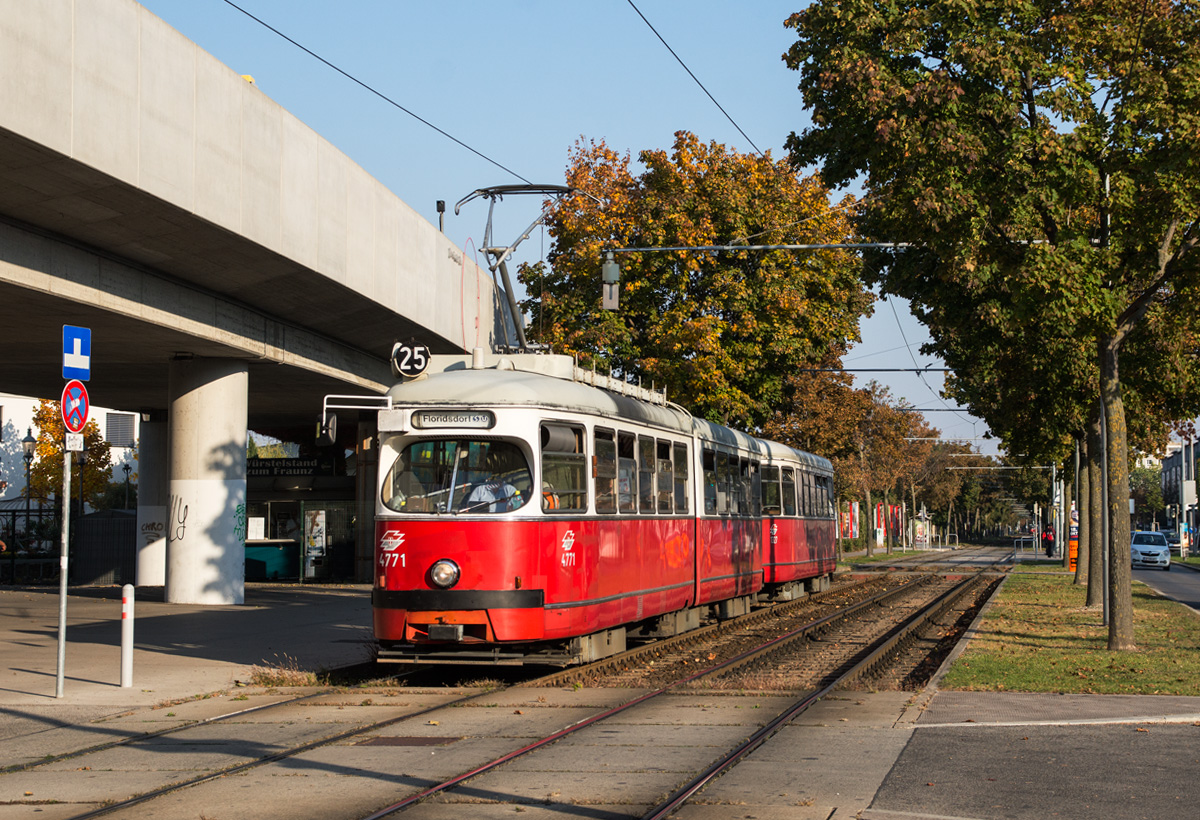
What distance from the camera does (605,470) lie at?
14273 millimetres

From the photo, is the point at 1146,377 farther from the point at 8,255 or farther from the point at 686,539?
the point at 8,255

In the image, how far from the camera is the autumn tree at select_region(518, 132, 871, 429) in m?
30.0

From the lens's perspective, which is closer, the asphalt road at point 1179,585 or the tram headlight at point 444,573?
the tram headlight at point 444,573

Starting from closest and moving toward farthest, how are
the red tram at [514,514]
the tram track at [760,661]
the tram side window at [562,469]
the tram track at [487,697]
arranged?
1. the tram track at [760,661]
2. the tram track at [487,697]
3. the red tram at [514,514]
4. the tram side window at [562,469]

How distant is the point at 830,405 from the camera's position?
1777 inches

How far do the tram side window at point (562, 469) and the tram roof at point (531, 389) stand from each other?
0.28 meters

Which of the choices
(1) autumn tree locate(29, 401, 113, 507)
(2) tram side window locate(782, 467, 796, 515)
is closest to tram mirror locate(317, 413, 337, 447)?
(2) tram side window locate(782, 467, 796, 515)

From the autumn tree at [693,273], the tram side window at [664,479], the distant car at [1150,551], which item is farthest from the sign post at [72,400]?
the distant car at [1150,551]

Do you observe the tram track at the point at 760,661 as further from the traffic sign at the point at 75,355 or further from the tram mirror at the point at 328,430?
the traffic sign at the point at 75,355

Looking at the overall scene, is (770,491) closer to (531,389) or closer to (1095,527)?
(1095,527)

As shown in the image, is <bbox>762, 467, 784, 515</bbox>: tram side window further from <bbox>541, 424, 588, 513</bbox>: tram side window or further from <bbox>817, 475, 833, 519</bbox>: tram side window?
<bbox>541, 424, 588, 513</bbox>: tram side window

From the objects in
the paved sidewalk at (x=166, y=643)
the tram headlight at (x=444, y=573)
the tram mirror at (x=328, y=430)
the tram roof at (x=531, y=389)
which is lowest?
the paved sidewalk at (x=166, y=643)

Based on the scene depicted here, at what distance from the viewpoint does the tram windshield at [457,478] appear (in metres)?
12.8

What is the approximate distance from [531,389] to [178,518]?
13746mm
